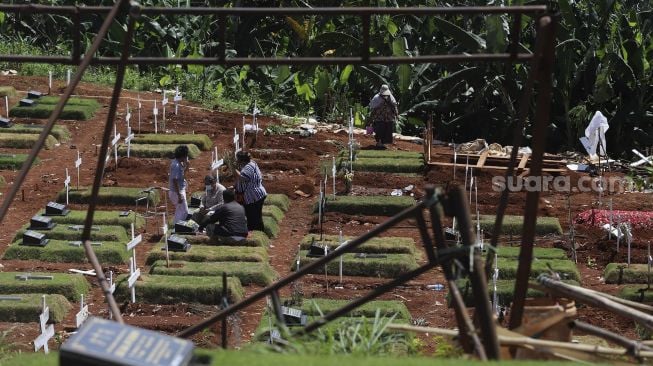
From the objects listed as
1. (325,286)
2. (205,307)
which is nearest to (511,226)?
(325,286)

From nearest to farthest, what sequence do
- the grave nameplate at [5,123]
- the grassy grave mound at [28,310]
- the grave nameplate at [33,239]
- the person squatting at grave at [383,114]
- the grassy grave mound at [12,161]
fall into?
the grassy grave mound at [28,310] < the grave nameplate at [33,239] < the grassy grave mound at [12,161] < the person squatting at grave at [383,114] < the grave nameplate at [5,123]

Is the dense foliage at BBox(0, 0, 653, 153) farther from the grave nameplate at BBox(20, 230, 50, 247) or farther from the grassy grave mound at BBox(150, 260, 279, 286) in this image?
the grave nameplate at BBox(20, 230, 50, 247)

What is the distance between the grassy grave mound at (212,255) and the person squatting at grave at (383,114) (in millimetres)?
6026

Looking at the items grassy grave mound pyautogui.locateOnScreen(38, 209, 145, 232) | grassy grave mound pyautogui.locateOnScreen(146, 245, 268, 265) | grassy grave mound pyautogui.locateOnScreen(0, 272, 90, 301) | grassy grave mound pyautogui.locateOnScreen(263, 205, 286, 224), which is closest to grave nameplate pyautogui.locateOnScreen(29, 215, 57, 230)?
grassy grave mound pyautogui.locateOnScreen(38, 209, 145, 232)

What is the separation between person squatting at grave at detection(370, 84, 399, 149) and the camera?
870 inches

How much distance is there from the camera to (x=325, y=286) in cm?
1572

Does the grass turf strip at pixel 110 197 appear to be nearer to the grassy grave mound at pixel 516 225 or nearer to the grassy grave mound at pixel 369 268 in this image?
the grassy grave mound at pixel 369 268

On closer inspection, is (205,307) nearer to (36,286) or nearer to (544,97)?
(36,286)

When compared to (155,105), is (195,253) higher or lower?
lower

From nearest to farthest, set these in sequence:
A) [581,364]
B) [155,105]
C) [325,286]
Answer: [581,364] < [325,286] < [155,105]

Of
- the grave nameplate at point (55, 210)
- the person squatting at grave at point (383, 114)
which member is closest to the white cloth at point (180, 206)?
the grave nameplate at point (55, 210)

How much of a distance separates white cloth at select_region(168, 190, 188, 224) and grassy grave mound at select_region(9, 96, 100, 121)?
5830 millimetres

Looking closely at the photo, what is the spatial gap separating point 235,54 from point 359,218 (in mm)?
8166

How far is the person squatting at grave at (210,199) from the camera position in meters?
17.6
